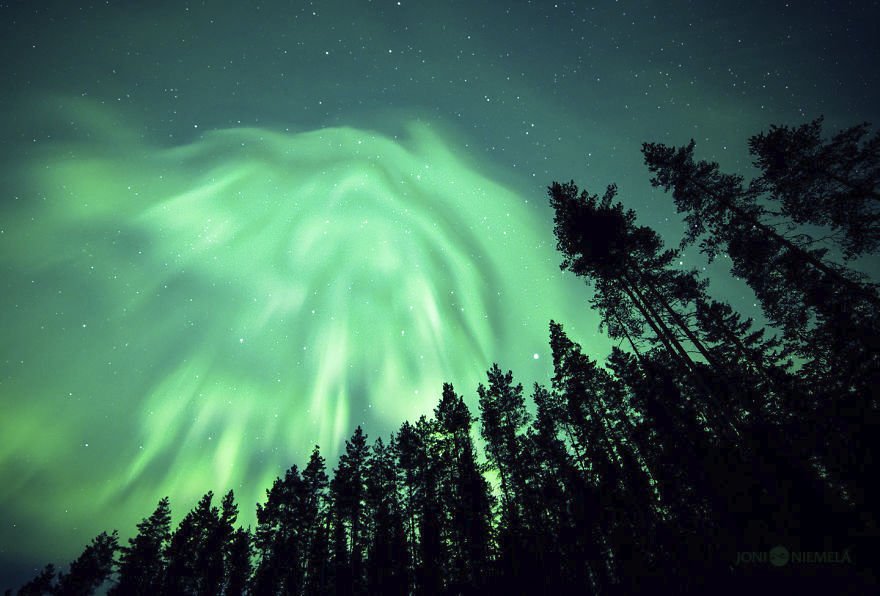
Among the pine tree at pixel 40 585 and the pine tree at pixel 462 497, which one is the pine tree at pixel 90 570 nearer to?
the pine tree at pixel 40 585

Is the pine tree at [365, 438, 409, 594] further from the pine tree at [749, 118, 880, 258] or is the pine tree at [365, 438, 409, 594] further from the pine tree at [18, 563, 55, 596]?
the pine tree at [18, 563, 55, 596]

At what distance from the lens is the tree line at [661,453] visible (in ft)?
41.4

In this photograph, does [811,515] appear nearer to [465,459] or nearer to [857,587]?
[857,587]

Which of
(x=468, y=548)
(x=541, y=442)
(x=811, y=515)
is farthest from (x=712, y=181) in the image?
(x=468, y=548)

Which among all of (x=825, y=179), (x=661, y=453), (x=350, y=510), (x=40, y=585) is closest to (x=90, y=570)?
(x=40, y=585)

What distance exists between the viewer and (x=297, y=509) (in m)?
29.1

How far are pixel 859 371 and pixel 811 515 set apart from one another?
11.1m

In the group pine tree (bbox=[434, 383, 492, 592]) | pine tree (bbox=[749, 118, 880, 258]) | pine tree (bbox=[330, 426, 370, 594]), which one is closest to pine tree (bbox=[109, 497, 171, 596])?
pine tree (bbox=[330, 426, 370, 594])

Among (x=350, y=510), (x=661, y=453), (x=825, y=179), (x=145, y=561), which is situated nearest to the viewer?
(x=825, y=179)

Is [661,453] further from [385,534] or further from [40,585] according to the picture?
[40,585]

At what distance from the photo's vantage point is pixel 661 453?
21453mm

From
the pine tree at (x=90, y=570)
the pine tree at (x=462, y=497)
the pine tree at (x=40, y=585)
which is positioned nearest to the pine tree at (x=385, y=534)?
the pine tree at (x=462, y=497)

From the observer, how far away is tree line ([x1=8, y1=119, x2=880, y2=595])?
12.6m

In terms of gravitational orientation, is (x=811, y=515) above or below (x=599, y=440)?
below
